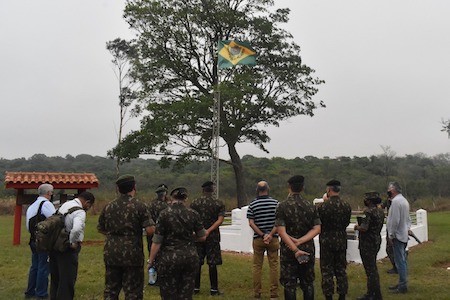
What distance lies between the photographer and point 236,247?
1191cm

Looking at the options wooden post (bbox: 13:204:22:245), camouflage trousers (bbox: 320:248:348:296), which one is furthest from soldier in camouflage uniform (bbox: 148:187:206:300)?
wooden post (bbox: 13:204:22:245)

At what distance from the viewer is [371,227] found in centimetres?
636

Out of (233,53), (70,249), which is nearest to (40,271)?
(70,249)

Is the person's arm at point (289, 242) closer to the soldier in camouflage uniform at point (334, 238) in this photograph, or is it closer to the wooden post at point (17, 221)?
the soldier in camouflage uniform at point (334, 238)

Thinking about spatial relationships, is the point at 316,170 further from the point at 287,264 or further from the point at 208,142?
the point at 287,264

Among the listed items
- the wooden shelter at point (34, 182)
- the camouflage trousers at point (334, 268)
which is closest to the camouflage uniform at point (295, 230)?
the camouflage trousers at point (334, 268)

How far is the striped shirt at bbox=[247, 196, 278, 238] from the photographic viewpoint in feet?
20.5

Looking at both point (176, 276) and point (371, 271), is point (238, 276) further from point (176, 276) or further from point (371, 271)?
point (176, 276)

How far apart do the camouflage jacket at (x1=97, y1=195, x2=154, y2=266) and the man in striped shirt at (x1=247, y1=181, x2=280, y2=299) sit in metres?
2.00

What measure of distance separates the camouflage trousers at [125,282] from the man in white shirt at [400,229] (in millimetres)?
4167

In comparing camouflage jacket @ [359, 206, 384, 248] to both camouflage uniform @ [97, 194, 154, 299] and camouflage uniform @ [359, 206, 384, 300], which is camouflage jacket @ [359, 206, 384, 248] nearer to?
camouflage uniform @ [359, 206, 384, 300]

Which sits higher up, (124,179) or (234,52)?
(234,52)

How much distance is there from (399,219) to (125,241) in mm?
4397

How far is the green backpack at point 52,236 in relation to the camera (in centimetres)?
524
